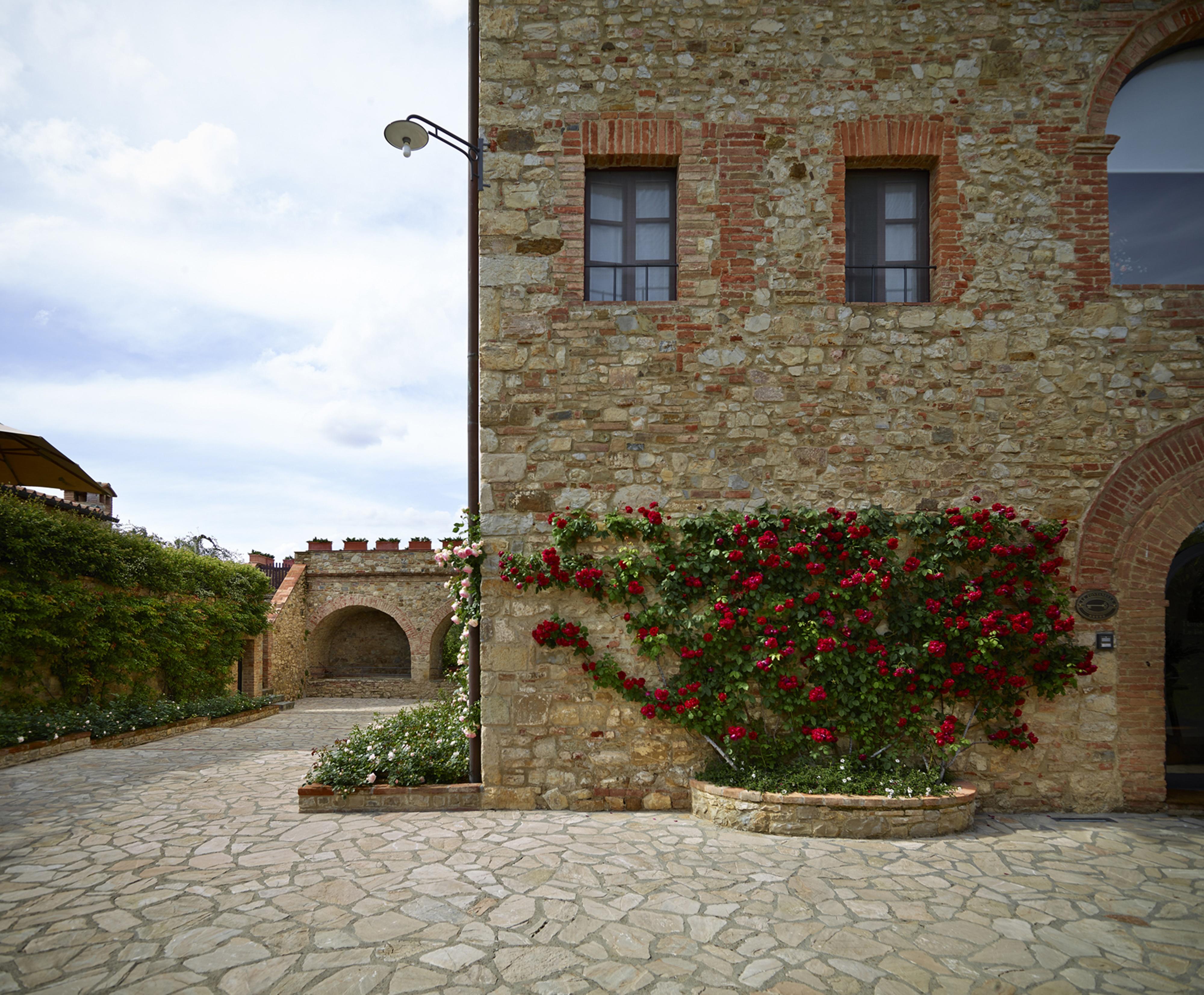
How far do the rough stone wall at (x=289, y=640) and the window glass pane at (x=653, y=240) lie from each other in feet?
40.6

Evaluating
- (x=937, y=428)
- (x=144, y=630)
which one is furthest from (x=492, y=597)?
(x=144, y=630)

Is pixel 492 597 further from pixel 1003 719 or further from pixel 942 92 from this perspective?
pixel 942 92

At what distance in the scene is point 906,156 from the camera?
229 inches

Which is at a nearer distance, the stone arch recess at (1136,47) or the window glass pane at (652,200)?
the stone arch recess at (1136,47)

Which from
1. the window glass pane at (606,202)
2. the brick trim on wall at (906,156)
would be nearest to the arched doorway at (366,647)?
the window glass pane at (606,202)

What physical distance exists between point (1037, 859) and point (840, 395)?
3363 mm

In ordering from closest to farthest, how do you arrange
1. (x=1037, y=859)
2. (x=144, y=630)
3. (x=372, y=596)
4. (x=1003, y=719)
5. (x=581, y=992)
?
(x=581, y=992)
(x=1037, y=859)
(x=1003, y=719)
(x=144, y=630)
(x=372, y=596)

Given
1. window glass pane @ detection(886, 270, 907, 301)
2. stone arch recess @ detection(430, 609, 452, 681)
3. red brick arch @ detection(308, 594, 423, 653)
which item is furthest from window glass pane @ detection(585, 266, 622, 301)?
red brick arch @ detection(308, 594, 423, 653)

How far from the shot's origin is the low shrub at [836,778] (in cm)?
506

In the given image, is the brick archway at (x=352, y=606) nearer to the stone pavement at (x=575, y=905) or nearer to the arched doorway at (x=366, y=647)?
the arched doorway at (x=366, y=647)

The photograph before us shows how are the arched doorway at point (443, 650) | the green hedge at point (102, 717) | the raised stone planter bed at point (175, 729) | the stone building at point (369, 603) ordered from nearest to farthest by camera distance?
the green hedge at point (102, 717) < the raised stone planter bed at point (175, 729) < the arched doorway at point (443, 650) < the stone building at point (369, 603)

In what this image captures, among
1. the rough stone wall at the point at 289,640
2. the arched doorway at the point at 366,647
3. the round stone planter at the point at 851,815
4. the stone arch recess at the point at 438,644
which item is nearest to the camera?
the round stone planter at the point at 851,815

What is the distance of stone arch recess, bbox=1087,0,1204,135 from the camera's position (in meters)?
5.75

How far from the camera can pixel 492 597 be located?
5684 millimetres
